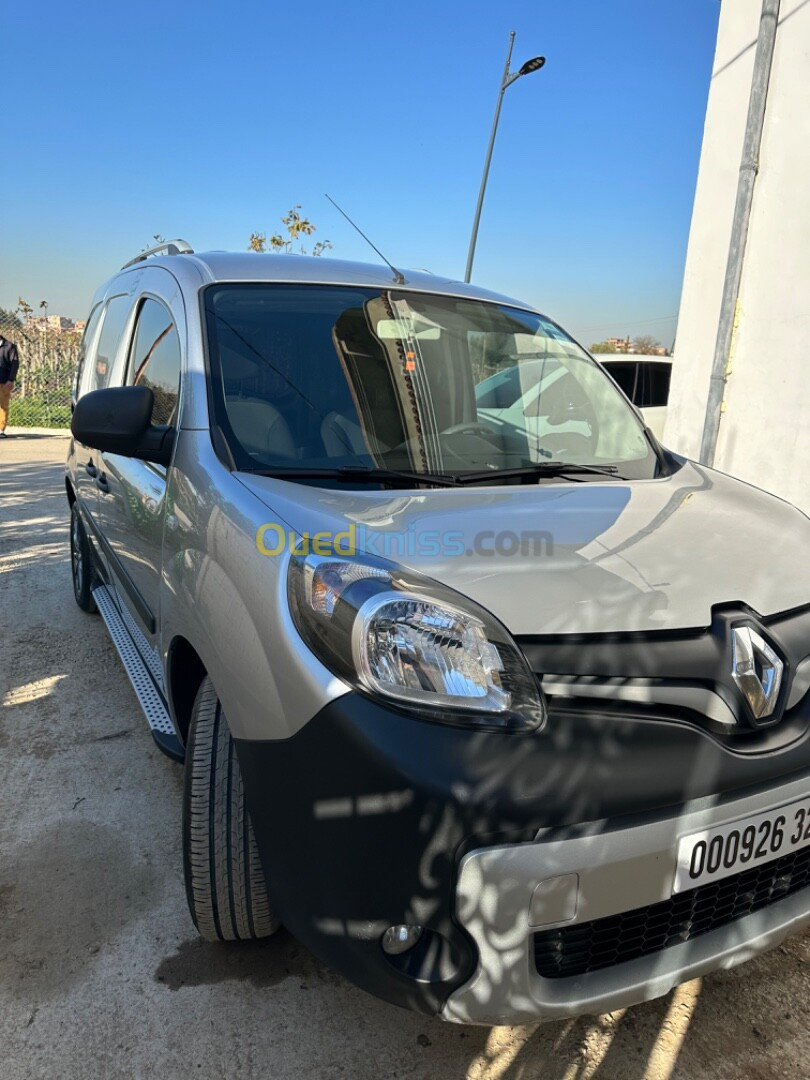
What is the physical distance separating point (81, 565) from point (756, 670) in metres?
3.87

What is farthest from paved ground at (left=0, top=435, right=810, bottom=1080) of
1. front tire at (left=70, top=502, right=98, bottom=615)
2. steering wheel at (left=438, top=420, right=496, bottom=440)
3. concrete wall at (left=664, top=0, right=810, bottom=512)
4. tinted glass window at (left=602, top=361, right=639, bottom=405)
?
tinted glass window at (left=602, top=361, right=639, bottom=405)

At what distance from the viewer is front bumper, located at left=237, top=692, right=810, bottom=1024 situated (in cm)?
132

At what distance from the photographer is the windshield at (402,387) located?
7.22 feet

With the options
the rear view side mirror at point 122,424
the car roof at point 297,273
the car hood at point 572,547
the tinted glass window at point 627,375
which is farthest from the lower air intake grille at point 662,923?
the tinted glass window at point 627,375

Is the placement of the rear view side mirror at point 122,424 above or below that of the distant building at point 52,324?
below

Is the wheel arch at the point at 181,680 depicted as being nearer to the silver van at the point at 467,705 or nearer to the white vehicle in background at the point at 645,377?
the silver van at the point at 467,705

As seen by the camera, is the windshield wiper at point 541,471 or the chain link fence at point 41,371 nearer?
the windshield wiper at point 541,471

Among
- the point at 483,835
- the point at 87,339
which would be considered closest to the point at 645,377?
the point at 87,339

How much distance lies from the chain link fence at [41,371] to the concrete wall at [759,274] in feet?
38.2

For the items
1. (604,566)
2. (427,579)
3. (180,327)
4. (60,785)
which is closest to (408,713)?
(427,579)

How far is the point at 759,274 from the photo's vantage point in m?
6.40

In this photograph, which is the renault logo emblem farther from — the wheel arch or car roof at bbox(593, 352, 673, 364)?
car roof at bbox(593, 352, 673, 364)

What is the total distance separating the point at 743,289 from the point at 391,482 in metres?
5.71
